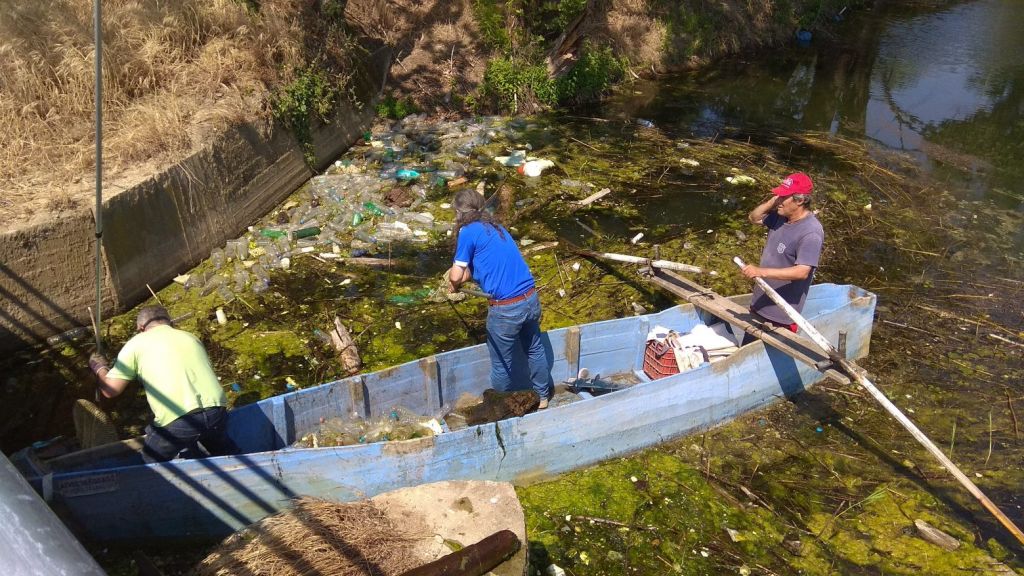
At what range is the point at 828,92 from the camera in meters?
16.5

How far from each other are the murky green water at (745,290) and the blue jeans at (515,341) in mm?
846

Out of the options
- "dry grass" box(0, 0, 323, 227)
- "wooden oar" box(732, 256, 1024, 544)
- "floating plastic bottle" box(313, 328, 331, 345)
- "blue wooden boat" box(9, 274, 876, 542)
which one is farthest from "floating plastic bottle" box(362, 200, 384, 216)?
"wooden oar" box(732, 256, 1024, 544)

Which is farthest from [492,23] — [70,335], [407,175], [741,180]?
[70,335]

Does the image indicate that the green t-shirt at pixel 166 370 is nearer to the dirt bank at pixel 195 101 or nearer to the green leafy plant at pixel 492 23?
the dirt bank at pixel 195 101

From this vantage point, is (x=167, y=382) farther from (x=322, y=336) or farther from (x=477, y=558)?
(x=322, y=336)

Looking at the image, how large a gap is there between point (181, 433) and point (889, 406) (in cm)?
472

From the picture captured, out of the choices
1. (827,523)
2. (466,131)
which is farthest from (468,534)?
(466,131)

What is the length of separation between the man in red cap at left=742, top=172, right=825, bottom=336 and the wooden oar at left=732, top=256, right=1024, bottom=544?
13 cm

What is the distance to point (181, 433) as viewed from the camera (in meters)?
4.62

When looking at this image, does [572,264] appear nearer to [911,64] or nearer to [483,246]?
[483,246]

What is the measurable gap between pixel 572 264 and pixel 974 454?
439cm

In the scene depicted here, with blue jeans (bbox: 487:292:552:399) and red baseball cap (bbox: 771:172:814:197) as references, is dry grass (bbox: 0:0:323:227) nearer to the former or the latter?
blue jeans (bbox: 487:292:552:399)

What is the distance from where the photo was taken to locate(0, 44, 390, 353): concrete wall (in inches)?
258

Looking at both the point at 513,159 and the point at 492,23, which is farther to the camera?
the point at 492,23
